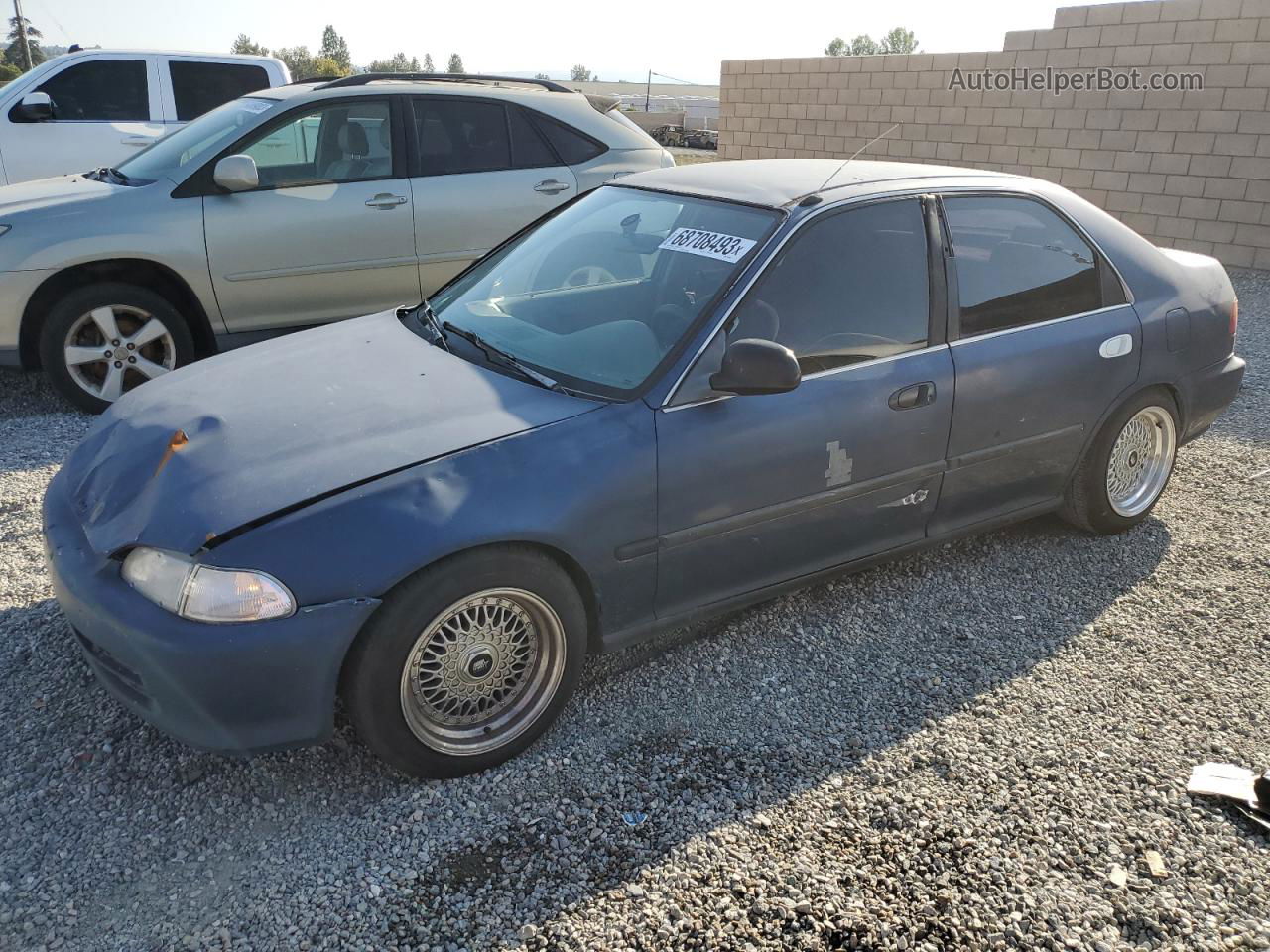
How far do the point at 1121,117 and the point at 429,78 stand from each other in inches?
340

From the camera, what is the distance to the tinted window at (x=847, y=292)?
3.19 metres

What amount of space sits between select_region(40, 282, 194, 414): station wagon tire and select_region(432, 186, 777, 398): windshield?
2.52m

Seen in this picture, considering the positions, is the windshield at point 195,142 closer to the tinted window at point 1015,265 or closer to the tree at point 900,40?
the tinted window at point 1015,265

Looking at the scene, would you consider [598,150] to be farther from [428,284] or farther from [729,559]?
[729,559]

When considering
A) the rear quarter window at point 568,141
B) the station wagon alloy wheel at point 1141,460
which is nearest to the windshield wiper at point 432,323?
the station wagon alloy wheel at point 1141,460

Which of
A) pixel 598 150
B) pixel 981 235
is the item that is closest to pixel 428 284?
pixel 598 150

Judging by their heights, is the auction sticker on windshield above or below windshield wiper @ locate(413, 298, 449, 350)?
above

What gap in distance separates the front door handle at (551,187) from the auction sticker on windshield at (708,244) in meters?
3.34

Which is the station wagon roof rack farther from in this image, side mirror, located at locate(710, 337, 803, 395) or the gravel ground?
side mirror, located at locate(710, 337, 803, 395)

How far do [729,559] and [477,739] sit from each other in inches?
37.8

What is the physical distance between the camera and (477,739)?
2.83 metres

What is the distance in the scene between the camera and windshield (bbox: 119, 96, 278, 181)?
18.8 feet

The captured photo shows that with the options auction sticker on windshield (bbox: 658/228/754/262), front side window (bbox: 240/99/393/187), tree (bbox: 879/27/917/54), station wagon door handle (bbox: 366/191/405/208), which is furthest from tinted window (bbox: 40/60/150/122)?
tree (bbox: 879/27/917/54)
